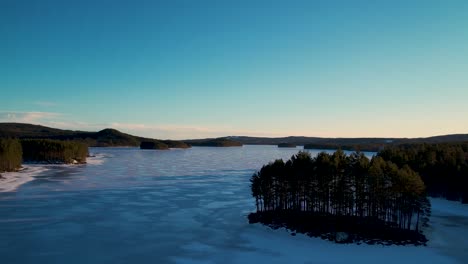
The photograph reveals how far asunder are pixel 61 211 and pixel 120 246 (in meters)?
14.7

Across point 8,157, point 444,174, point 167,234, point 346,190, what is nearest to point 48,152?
point 8,157

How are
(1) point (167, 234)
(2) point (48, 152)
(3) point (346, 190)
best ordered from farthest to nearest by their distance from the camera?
(2) point (48, 152) < (3) point (346, 190) < (1) point (167, 234)

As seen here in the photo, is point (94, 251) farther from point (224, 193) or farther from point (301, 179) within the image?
point (224, 193)

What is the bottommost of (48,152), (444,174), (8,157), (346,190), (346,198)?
(346,198)

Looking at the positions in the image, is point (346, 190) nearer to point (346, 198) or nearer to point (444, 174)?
point (346, 198)

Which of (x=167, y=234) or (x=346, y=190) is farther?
(x=346, y=190)

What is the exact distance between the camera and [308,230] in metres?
31.3

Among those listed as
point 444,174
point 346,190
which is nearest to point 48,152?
point 346,190

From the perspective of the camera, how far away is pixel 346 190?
3531 centimetres

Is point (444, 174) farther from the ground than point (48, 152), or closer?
closer

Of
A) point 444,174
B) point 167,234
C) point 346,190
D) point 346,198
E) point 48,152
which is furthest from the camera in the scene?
point 48,152

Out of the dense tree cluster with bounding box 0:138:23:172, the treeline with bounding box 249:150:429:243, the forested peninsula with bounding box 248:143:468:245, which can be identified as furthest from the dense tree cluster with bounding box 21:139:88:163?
the forested peninsula with bounding box 248:143:468:245

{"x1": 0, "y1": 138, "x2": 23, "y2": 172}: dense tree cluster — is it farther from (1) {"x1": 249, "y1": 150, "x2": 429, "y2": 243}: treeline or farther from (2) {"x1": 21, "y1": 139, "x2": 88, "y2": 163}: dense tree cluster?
(1) {"x1": 249, "y1": 150, "x2": 429, "y2": 243}: treeline

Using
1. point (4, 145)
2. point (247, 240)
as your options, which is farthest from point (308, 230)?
point (4, 145)
